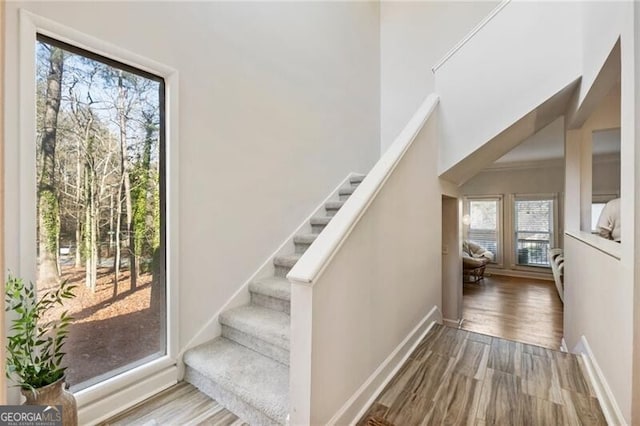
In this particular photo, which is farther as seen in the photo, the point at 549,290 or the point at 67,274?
the point at 549,290

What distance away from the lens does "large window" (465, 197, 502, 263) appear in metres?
7.72

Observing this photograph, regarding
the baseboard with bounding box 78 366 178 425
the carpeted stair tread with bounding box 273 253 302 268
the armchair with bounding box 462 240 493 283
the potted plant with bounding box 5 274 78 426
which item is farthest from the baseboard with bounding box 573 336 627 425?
the armchair with bounding box 462 240 493 283

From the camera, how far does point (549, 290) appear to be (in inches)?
245

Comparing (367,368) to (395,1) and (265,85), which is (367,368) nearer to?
(265,85)

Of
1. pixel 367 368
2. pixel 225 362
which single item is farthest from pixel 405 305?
pixel 225 362

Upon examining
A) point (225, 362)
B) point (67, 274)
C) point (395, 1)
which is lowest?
point (225, 362)

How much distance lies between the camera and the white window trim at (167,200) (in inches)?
53.4

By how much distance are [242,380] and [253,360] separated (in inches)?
7.9

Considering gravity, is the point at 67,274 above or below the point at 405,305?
above

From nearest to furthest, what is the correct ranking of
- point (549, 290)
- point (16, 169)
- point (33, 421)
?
point (33, 421) < point (16, 169) < point (549, 290)

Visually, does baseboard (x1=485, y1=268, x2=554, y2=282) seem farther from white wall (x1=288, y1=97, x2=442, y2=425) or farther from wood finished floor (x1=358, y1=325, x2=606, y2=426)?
white wall (x1=288, y1=97, x2=442, y2=425)

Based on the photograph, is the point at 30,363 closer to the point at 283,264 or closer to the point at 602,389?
the point at 283,264

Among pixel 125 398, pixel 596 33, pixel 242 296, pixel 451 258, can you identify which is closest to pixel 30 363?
pixel 125 398

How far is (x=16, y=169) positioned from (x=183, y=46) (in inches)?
49.5
